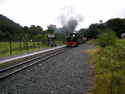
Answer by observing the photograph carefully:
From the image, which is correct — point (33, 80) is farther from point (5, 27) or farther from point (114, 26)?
point (5, 27)

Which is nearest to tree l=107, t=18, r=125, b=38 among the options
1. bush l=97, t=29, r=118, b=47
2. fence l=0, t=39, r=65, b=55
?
fence l=0, t=39, r=65, b=55

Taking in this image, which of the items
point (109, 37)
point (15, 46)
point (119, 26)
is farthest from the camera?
point (119, 26)

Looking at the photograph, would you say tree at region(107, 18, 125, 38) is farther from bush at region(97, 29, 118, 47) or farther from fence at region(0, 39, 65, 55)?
bush at region(97, 29, 118, 47)

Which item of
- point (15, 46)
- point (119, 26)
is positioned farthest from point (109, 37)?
point (119, 26)

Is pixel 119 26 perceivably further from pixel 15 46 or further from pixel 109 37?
pixel 15 46

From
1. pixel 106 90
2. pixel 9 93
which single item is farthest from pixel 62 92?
pixel 9 93

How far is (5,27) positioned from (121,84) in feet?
181

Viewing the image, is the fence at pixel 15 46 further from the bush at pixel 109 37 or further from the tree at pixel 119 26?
the tree at pixel 119 26

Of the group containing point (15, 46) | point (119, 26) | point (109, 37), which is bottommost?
point (15, 46)

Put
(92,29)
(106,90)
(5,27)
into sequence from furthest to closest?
(5,27) → (92,29) → (106,90)

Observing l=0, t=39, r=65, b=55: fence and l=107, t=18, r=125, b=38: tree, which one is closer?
l=0, t=39, r=65, b=55: fence

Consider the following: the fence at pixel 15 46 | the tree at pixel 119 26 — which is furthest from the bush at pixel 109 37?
the tree at pixel 119 26

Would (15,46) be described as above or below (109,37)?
below

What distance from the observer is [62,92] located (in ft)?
10.0
